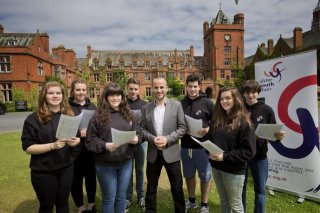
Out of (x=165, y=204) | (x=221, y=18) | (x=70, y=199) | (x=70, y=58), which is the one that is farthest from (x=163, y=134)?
(x=221, y=18)

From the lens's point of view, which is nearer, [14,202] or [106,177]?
[106,177]

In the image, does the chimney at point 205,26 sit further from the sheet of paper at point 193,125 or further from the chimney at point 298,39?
the sheet of paper at point 193,125

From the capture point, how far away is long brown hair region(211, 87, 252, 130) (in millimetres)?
2857

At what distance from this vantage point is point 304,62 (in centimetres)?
432

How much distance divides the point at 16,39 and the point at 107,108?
33827 mm

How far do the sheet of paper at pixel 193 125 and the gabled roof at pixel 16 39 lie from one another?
1261 inches

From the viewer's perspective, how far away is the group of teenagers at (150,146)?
2.79m

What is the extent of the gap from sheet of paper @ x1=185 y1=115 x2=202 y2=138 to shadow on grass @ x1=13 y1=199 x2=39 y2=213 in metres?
3.27

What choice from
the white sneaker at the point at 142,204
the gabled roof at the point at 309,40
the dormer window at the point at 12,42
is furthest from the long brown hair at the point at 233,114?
the gabled roof at the point at 309,40

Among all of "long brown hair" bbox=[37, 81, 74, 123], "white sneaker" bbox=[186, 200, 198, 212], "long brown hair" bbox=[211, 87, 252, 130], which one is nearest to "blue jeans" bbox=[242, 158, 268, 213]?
"long brown hair" bbox=[211, 87, 252, 130]

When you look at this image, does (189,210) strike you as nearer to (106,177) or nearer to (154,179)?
(154,179)

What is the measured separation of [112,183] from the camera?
10.3ft

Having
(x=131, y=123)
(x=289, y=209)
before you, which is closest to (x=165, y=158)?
(x=131, y=123)

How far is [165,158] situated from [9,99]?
3218 cm
